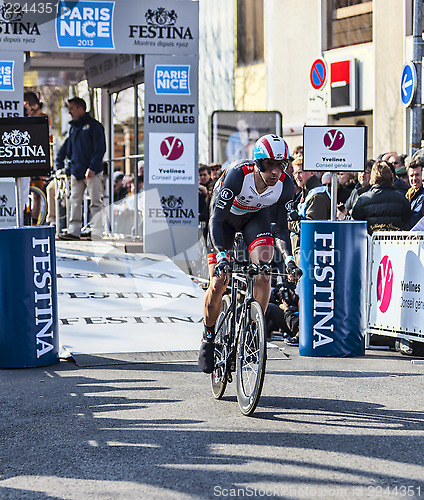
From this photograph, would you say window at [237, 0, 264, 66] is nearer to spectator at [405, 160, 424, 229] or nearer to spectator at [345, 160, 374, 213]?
spectator at [345, 160, 374, 213]

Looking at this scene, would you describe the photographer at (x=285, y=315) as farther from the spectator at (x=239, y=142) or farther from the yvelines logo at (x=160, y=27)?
the spectator at (x=239, y=142)

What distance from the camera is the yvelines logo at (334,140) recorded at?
1070cm

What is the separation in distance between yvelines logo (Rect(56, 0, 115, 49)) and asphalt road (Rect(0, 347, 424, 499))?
7272mm

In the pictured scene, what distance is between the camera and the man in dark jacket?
52.9ft

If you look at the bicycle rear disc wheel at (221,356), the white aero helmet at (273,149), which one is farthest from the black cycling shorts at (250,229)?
the white aero helmet at (273,149)

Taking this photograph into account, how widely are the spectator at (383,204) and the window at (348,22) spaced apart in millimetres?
15740

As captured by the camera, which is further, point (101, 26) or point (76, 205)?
point (76, 205)

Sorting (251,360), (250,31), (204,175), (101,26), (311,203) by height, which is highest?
(250,31)

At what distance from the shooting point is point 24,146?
377 inches

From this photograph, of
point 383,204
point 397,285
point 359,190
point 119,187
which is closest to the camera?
point 397,285

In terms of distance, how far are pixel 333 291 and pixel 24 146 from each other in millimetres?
3475

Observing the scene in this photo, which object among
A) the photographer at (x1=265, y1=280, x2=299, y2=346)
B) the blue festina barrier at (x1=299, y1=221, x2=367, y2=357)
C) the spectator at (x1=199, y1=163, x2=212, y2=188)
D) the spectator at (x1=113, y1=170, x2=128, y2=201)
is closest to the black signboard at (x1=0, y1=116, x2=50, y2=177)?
the blue festina barrier at (x1=299, y1=221, x2=367, y2=357)

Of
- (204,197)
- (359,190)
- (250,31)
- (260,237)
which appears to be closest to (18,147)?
(260,237)

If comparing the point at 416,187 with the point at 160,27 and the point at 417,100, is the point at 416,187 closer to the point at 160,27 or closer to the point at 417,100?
the point at 417,100
